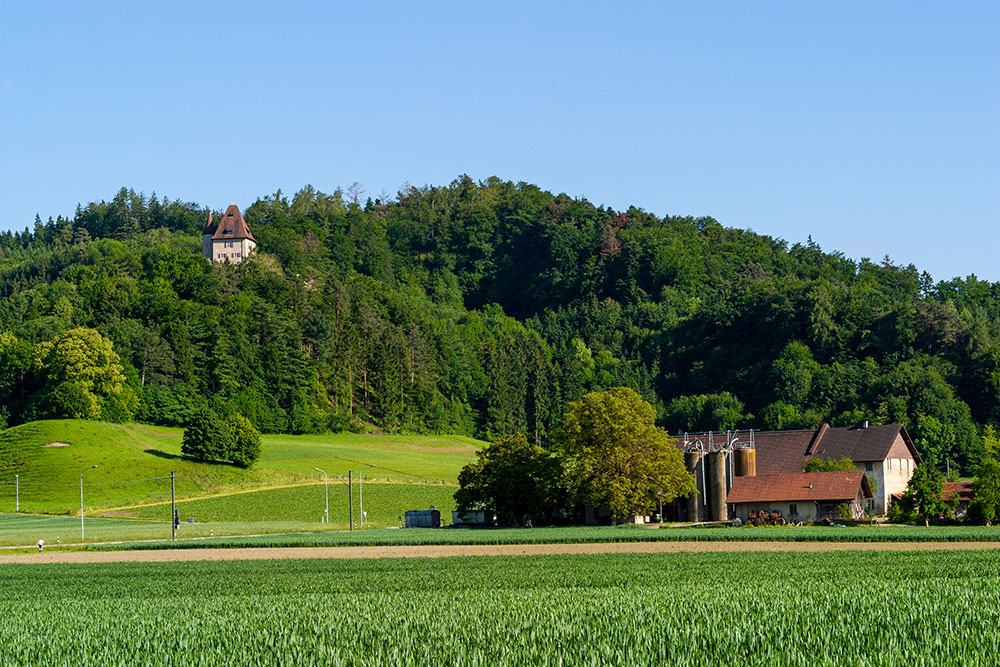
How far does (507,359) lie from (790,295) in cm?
5040

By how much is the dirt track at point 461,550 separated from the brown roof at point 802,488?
29.1 meters

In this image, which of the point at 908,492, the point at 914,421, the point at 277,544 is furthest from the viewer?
the point at 914,421

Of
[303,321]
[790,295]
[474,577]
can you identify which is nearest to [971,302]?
[790,295]

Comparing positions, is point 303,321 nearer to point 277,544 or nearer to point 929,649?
point 277,544

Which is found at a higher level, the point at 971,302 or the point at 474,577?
the point at 971,302

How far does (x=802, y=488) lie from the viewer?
3287 inches

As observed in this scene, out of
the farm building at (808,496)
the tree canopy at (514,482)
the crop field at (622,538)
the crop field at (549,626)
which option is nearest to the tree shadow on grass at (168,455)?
the tree canopy at (514,482)

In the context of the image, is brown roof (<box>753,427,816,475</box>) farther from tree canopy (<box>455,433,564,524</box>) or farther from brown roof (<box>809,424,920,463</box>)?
tree canopy (<box>455,433,564,524</box>)

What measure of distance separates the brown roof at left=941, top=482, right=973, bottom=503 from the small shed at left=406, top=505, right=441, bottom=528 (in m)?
38.8

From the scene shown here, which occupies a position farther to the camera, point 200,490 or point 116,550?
point 200,490

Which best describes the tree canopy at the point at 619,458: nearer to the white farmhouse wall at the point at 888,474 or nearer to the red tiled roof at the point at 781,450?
the red tiled roof at the point at 781,450

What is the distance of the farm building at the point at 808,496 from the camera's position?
8200cm

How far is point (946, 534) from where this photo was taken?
55.0 metres

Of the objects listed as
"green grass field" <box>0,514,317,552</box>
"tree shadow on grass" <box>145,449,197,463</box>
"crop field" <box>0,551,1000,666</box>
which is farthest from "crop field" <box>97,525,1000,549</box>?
"tree shadow on grass" <box>145,449,197,463</box>
